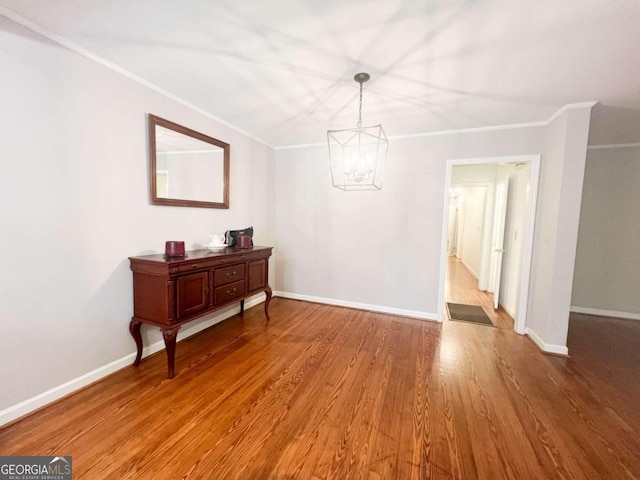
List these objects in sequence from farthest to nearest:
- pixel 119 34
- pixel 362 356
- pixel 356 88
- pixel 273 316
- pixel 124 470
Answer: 1. pixel 273 316
2. pixel 362 356
3. pixel 356 88
4. pixel 119 34
5. pixel 124 470

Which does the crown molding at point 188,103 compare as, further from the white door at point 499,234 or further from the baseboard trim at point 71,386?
the baseboard trim at point 71,386

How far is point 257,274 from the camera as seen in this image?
3.14 meters

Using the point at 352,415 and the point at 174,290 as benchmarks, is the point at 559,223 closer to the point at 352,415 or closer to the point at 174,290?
the point at 352,415

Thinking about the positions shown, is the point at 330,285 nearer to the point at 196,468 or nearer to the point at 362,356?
the point at 362,356

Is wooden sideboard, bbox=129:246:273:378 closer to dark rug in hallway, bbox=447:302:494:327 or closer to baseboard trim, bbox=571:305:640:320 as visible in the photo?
dark rug in hallway, bbox=447:302:494:327

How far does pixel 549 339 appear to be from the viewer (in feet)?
8.72

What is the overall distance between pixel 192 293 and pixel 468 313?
12.0ft

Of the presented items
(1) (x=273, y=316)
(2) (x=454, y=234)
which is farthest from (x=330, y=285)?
(2) (x=454, y=234)

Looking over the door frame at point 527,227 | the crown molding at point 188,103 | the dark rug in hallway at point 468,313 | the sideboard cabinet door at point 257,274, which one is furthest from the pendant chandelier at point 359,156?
the dark rug in hallway at point 468,313

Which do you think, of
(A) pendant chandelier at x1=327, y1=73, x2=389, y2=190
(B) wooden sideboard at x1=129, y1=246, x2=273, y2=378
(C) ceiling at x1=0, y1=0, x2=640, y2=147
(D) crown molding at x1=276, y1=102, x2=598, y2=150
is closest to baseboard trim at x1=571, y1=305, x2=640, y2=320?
(C) ceiling at x1=0, y1=0, x2=640, y2=147

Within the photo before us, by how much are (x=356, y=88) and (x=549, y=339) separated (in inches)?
124

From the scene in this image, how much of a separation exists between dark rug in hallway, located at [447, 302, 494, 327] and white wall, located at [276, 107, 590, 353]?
472 mm

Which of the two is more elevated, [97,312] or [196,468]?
[97,312]

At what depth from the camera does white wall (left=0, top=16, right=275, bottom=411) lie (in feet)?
5.24
